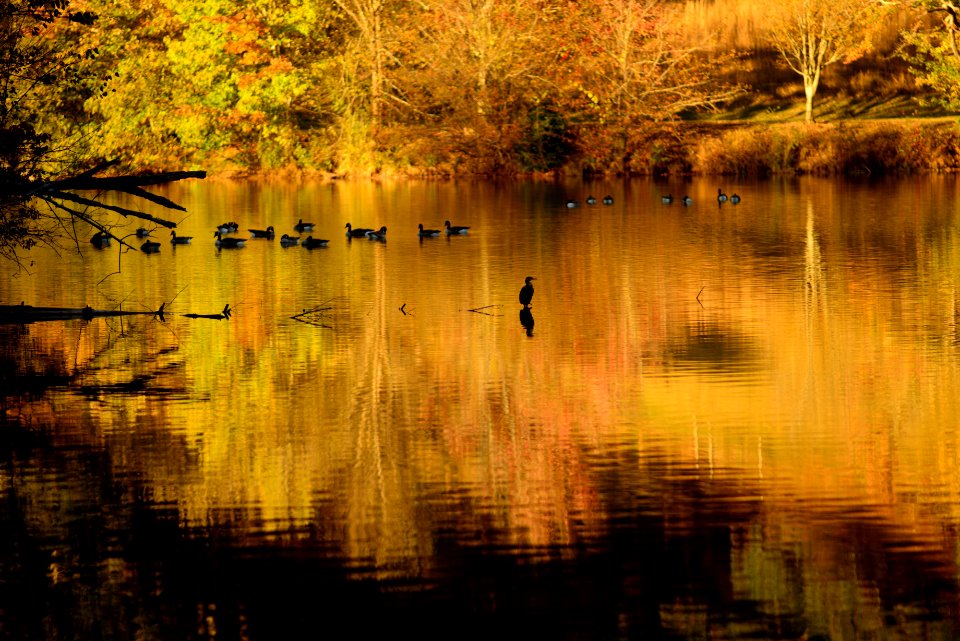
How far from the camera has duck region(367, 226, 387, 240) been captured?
138ft

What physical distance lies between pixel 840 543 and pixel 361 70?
60.8 metres

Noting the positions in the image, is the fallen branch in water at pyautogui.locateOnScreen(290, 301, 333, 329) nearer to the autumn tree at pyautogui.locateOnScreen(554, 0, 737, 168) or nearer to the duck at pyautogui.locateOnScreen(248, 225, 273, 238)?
the duck at pyautogui.locateOnScreen(248, 225, 273, 238)

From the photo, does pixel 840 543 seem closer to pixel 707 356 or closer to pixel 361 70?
pixel 707 356

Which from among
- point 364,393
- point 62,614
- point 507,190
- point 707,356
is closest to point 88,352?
point 364,393

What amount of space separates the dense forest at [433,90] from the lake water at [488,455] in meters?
34.9

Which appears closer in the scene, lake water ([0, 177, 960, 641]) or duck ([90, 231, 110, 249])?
lake water ([0, 177, 960, 641])

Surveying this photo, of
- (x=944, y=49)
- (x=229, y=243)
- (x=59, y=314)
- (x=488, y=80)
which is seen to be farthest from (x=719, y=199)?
(x=59, y=314)

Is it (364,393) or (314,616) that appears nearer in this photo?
(314,616)

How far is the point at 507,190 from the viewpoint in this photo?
204 ft

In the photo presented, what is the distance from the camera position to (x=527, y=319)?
1063 inches

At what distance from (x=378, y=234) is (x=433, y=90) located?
A: 28.9 metres

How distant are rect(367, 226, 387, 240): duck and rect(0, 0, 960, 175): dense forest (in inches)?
1058

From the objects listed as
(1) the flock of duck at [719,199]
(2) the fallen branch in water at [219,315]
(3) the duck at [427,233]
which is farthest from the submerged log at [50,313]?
(1) the flock of duck at [719,199]

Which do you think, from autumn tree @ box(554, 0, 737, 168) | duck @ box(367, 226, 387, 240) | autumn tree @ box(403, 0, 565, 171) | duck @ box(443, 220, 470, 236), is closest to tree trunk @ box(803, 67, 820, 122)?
autumn tree @ box(554, 0, 737, 168)
